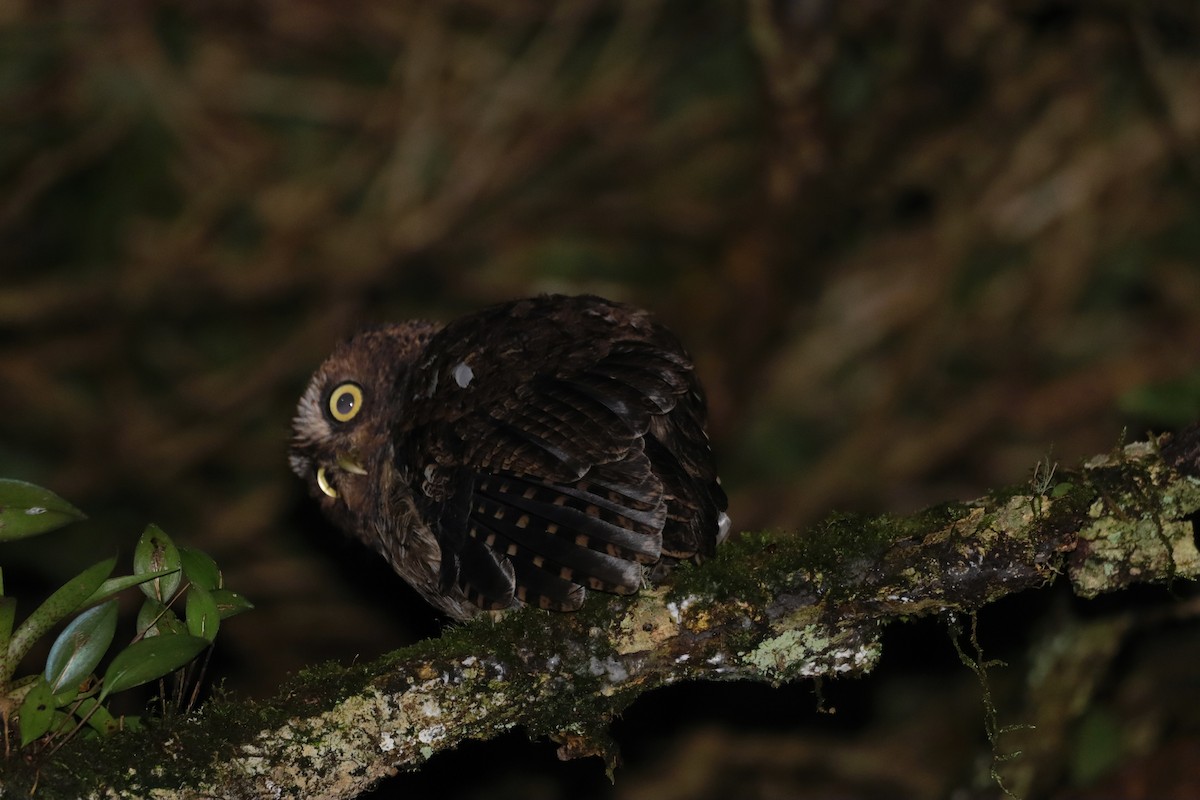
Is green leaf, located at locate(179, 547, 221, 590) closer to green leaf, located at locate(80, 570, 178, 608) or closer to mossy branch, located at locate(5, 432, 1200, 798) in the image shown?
green leaf, located at locate(80, 570, 178, 608)

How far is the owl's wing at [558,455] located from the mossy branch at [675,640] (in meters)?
0.13

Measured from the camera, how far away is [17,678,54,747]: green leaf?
238 cm

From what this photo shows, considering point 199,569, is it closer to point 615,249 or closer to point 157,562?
point 157,562

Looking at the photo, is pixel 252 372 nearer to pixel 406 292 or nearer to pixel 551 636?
pixel 406 292

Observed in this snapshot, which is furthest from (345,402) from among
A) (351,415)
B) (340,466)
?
(340,466)

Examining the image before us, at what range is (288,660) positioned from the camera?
6418 mm

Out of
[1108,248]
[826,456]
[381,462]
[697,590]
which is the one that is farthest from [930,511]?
[1108,248]

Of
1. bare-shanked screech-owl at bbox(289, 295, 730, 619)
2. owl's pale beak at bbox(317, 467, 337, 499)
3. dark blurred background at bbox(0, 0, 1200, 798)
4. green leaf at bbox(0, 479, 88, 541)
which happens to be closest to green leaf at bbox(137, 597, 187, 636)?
green leaf at bbox(0, 479, 88, 541)

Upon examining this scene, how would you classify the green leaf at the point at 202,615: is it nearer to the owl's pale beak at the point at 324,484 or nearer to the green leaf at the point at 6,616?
the green leaf at the point at 6,616

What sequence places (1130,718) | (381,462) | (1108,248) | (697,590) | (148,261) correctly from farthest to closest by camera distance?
(1108,248) < (148,261) < (1130,718) < (381,462) < (697,590)

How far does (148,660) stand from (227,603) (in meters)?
0.24

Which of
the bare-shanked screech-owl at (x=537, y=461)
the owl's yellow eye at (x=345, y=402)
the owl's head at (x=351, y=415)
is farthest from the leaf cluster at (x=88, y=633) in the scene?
the owl's yellow eye at (x=345, y=402)

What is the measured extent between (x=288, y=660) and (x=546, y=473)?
4.12 metres

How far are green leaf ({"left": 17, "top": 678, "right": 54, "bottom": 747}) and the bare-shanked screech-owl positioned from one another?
92cm
